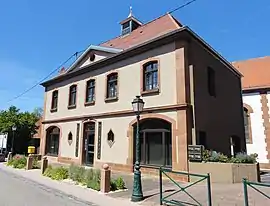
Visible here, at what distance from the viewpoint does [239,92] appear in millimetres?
19766

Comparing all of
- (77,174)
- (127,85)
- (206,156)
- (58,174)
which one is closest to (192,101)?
(206,156)

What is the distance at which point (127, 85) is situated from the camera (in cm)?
1595

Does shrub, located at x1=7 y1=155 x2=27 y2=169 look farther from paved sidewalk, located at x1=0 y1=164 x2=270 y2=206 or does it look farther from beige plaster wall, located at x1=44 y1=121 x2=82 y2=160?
paved sidewalk, located at x1=0 y1=164 x2=270 y2=206

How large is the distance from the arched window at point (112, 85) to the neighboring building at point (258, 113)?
1255 cm

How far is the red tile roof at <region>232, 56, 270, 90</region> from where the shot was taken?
22.8 metres

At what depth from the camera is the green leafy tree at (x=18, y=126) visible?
2788 cm

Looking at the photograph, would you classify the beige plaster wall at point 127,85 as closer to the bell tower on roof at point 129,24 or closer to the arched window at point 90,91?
the arched window at point 90,91

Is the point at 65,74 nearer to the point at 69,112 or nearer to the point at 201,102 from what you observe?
the point at 69,112

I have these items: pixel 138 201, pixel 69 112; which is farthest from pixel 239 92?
pixel 138 201

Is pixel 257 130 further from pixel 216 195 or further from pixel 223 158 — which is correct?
pixel 216 195

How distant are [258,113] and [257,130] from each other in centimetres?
146

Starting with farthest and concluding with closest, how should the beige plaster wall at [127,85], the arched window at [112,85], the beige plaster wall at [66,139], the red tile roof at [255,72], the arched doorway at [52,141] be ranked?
the red tile roof at [255,72] → the arched doorway at [52,141] → the beige plaster wall at [66,139] → the arched window at [112,85] → the beige plaster wall at [127,85]

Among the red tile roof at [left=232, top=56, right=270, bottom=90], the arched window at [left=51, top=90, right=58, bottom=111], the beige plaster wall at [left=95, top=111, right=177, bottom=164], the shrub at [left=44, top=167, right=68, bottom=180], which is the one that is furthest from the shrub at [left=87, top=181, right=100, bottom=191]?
the red tile roof at [left=232, top=56, right=270, bottom=90]

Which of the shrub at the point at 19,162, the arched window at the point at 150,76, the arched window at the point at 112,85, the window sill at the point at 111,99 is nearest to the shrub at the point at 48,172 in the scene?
the shrub at the point at 19,162
